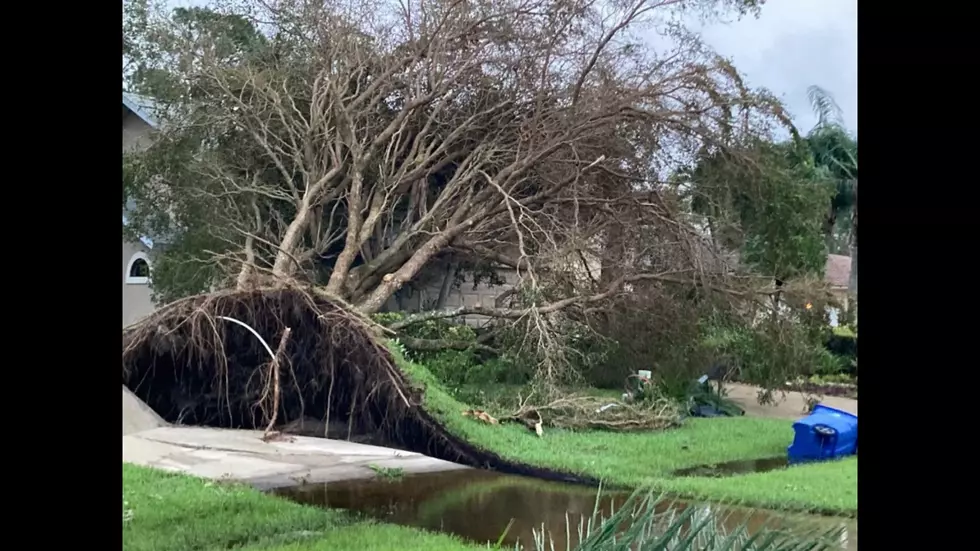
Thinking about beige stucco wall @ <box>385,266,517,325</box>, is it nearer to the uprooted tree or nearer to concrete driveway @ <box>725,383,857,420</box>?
the uprooted tree

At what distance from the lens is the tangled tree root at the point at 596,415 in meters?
4.09

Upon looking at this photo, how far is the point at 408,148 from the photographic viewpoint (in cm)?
468

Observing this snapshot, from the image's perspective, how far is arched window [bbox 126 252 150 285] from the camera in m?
4.09

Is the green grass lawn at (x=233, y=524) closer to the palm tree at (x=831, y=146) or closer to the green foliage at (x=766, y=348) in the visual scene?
the green foliage at (x=766, y=348)

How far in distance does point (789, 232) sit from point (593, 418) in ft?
4.70

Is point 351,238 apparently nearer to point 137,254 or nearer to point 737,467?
point 137,254

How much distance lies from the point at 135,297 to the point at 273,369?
2.62 feet

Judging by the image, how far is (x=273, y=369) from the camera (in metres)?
4.30

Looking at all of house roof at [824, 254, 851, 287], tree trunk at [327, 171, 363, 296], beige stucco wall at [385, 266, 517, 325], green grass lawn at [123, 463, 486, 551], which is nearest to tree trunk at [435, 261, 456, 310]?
beige stucco wall at [385, 266, 517, 325]

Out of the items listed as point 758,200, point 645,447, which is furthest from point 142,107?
point 758,200

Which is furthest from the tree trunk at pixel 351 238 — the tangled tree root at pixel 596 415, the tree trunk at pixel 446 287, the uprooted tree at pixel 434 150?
the tangled tree root at pixel 596 415

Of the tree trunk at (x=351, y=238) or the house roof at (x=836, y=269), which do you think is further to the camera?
the tree trunk at (x=351, y=238)

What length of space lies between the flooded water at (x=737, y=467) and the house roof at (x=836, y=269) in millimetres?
940
